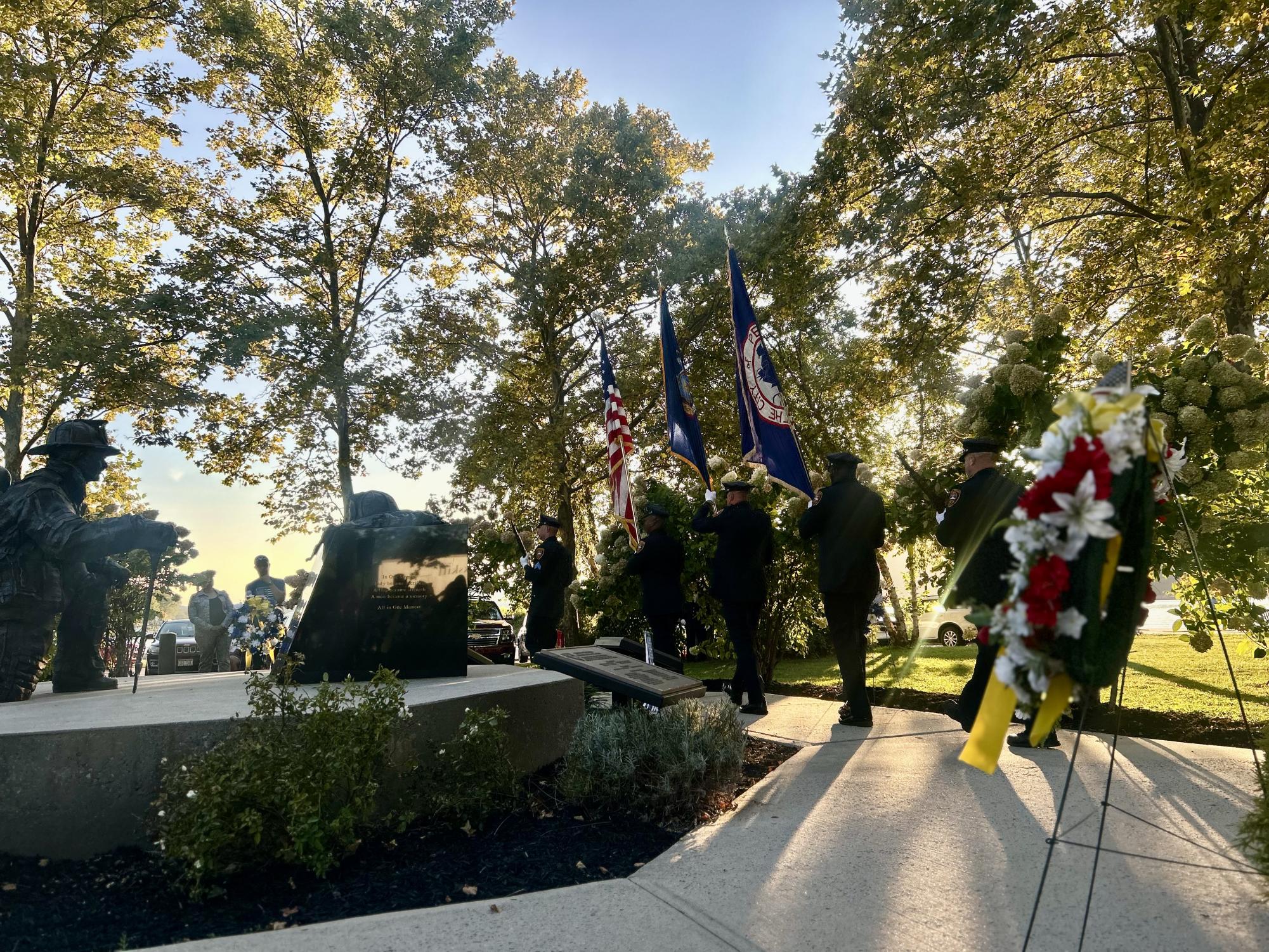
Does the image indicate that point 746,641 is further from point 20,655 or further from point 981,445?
point 20,655

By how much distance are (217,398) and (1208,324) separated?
825 inches

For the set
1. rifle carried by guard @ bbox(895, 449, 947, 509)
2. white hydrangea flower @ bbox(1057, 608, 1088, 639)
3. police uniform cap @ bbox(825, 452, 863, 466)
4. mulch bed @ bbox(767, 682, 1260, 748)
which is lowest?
mulch bed @ bbox(767, 682, 1260, 748)

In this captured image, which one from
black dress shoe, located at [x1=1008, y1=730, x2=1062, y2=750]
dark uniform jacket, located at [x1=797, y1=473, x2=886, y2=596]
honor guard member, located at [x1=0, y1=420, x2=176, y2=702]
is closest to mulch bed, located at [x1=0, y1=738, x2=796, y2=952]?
honor guard member, located at [x1=0, y1=420, x2=176, y2=702]

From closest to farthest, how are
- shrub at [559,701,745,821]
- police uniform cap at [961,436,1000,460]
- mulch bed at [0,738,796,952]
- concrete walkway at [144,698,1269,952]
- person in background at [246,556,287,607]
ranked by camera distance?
concrete walkway at [144,698,1269,952], mulch bed at [0,738,796,952], shrub at [559,701,745,821], police uniform cap at [961,436,1000,460], person in background at [246,556,287,607]

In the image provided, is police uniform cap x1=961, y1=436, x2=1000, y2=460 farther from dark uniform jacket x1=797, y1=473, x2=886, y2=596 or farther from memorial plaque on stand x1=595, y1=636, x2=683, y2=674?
memorial plaque on stand x1=595, y1=636, x2=683, y2=674

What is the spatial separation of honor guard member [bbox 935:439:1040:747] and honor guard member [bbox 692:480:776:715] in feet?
7.07

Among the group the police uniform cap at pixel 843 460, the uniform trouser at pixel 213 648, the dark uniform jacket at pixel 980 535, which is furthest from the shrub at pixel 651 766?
the uniform trouser at pixel 213 648

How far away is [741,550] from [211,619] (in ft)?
29.5

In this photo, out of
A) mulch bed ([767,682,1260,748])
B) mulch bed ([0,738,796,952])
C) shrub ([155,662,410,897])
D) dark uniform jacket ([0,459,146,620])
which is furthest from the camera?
mulch bed ([767,682,1260,748])

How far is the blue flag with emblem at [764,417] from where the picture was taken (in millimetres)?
7309

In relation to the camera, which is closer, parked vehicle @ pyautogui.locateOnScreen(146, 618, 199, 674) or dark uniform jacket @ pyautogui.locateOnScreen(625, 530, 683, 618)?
dark uniform jacket @ pyautogui.locateOnScreen(625, 530, 683, 618)

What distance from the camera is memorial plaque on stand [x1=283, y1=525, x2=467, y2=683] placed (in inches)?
223

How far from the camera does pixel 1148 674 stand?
33.7 feet

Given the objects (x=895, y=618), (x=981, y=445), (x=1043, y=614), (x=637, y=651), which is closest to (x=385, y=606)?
(x=637, y=651)
